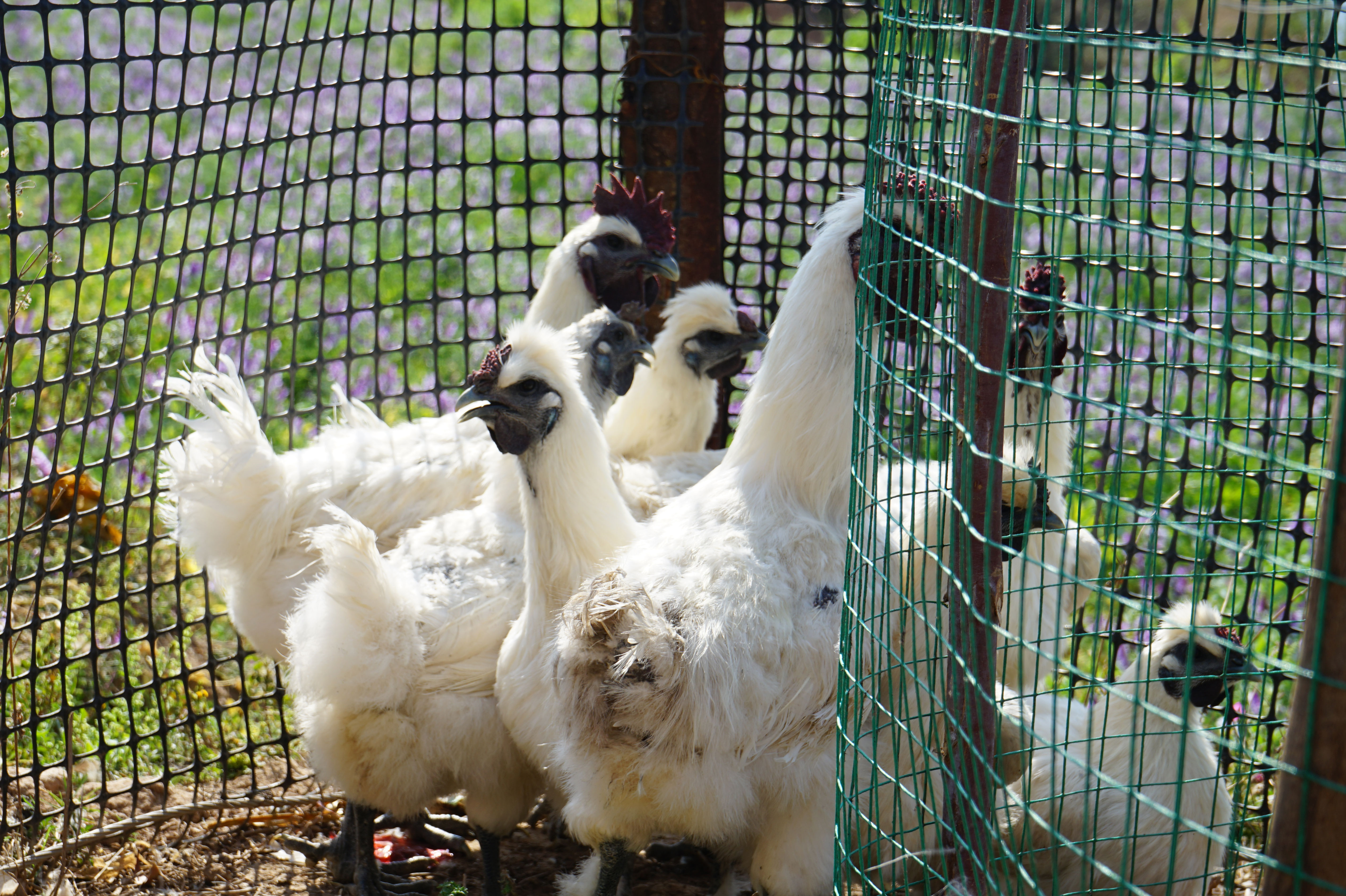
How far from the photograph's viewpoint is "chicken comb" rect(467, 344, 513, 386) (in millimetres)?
2912

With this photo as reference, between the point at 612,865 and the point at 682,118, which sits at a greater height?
the point at 682,118

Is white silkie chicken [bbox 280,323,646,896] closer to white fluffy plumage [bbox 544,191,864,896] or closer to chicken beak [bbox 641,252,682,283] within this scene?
white fluffy plumage [bbox 544,191,864,896]

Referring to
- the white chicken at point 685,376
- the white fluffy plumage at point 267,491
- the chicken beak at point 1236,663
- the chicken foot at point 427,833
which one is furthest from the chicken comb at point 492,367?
the chicken beak at point 1236,663

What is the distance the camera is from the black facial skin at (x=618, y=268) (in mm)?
3994

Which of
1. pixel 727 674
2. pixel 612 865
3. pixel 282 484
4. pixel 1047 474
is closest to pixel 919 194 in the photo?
pixel 1047 474

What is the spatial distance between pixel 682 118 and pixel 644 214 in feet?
1.49

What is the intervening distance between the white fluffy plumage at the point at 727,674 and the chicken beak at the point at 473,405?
496 millimetres

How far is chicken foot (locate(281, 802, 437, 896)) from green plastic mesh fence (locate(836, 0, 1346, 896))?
1402 mm

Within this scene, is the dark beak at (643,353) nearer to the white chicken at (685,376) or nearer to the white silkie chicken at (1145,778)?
the white chicken at (685,376)

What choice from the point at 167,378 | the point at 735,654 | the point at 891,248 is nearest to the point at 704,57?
the point at 891,248

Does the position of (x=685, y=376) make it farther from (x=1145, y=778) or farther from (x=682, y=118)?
(x=1145, y=778)

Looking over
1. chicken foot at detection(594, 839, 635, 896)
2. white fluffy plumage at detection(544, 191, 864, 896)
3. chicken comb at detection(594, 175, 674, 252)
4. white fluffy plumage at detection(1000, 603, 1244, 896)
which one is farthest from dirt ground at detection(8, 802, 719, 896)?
chicken comb at detection(594, 175, 674, 252)

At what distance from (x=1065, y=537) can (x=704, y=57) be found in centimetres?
305

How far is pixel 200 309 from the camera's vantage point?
3.43 meters
